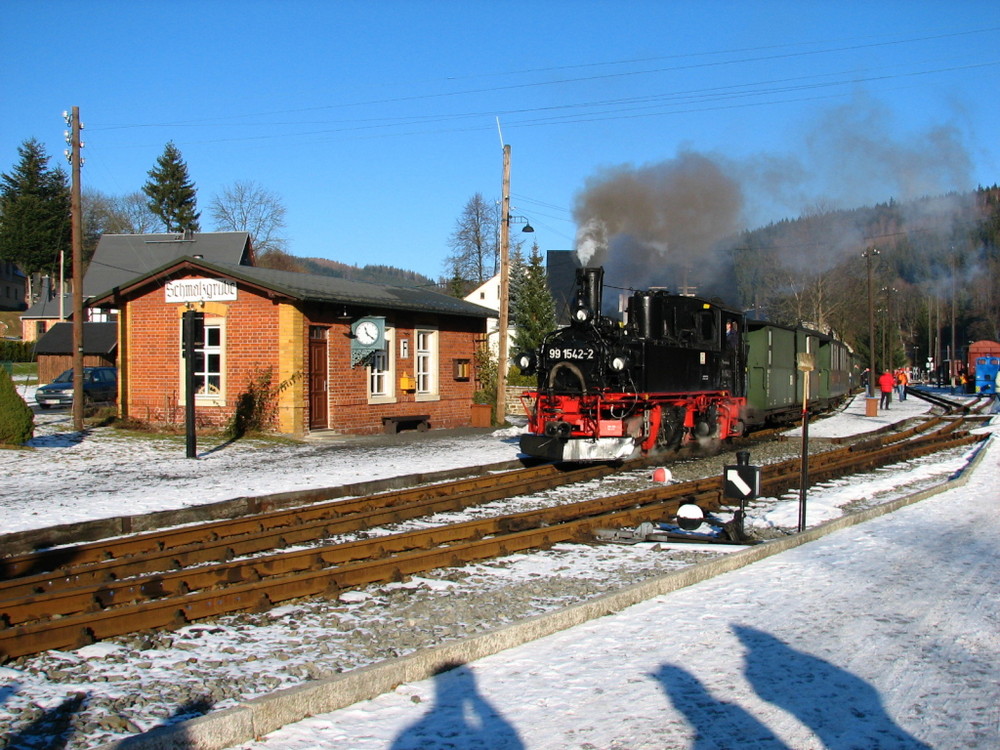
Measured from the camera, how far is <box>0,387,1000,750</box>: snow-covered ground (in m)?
4.19

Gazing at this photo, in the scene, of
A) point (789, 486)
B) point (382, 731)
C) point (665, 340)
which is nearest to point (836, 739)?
point (382, 731)

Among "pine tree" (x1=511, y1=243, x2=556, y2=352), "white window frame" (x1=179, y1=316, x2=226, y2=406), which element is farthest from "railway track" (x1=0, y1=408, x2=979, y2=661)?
"pine tree" (x1=511, y1=243, x2=556, y2=352)

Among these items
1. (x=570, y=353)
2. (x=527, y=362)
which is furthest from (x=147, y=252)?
(x=570, y=353)

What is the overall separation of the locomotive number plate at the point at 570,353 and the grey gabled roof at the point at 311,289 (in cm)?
653

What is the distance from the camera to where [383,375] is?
21.8 meters

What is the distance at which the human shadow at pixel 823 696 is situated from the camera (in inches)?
163

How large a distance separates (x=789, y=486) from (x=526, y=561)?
595 cm

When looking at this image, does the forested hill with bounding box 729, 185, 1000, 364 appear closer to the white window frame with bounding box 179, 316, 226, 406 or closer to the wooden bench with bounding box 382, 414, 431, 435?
the wooden bench with bounding box 382, 414, 431, 435

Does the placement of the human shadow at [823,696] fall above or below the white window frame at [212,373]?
below

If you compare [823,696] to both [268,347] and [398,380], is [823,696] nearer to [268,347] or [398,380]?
[268,347]

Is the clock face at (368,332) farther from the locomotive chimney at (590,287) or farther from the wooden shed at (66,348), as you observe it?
the wooden shed at (66,348)

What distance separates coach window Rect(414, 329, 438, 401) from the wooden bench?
28.6 inches

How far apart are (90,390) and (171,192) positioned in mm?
54609

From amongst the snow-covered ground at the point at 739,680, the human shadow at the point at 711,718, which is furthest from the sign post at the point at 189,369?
the human shadow at the point at 711,718
